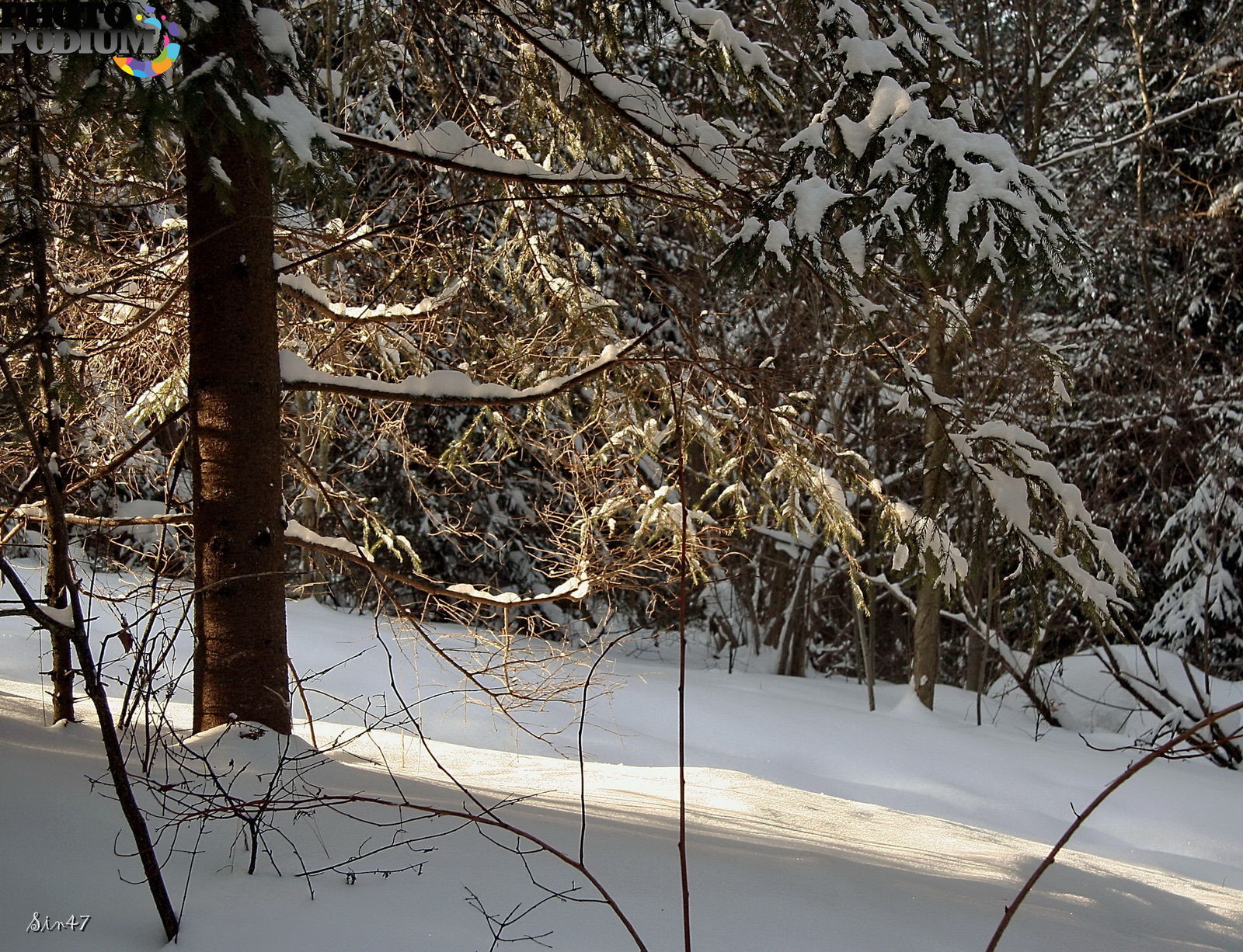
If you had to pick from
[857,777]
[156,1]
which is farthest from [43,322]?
[857,777]

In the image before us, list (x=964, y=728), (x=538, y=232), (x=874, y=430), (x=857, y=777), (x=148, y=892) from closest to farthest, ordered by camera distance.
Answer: (x=148, y=892)
(x=538, y=232)
(x=857, y=777)
(x=964, y=728)
(x=874, y=430)

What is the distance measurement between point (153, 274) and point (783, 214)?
2.77 metres

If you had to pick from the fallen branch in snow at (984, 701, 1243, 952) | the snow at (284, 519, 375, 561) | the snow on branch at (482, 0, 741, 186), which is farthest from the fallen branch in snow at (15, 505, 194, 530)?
the fallen branch in snow at (984, 701, 1243, 952)

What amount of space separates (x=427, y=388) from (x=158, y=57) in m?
1.39

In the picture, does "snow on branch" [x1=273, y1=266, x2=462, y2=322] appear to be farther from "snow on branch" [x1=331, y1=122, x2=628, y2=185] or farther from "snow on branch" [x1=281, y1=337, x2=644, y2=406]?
"snow on branch" [x1=331, y1=122, x2=628, y2=185]

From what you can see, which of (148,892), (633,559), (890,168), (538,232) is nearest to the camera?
(148,892)

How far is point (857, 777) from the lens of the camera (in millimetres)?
6496

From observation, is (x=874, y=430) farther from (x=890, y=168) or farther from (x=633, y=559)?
(x=890, y=168)

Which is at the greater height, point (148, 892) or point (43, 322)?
point (43, 322)

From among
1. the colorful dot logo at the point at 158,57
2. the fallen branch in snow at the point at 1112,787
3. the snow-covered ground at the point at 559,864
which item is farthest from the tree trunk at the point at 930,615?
the fallen branch in snow at the point at 1112,787

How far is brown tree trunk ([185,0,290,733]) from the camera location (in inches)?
128

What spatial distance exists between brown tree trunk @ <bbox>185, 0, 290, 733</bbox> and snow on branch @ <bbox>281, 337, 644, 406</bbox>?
0.26 m

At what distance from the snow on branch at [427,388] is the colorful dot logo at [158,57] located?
44.1 inches

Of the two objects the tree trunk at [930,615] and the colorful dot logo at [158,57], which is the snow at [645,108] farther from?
the tree trunk at [930,615]
